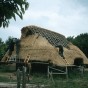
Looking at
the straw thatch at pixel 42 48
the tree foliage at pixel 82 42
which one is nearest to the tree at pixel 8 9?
the straw thatch at pixel 42 48

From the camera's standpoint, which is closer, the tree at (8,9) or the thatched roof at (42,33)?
the tree at (8,9)

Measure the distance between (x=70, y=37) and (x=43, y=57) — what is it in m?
30.5

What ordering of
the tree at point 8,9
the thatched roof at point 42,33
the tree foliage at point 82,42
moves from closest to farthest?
the tree at point 8,9, the thatched roof at point 42,33, the tree foliage at point 82,42

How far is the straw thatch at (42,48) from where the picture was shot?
3547 centimetres

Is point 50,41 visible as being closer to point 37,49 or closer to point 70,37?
point 37,49

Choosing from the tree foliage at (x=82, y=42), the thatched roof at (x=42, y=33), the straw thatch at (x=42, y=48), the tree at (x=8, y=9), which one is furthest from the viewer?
the tree foliage at (x=82, y=42)

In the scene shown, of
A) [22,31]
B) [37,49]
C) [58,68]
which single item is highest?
[22,31]

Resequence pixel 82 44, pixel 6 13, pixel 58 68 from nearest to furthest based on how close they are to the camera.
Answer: pixel 6 13, pixel 58 68, pixel 82 44

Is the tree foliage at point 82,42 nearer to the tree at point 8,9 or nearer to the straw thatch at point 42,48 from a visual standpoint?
the straw thatch at point 42,48

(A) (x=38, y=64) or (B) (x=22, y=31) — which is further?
(B) (x=22, y=31)

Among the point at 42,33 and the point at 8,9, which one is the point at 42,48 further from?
the point at 8,9

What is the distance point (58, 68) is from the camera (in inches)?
1398

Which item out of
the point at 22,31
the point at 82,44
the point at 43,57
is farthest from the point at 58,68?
the point at 82,44

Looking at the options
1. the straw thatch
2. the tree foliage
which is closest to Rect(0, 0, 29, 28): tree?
the straw thatch
